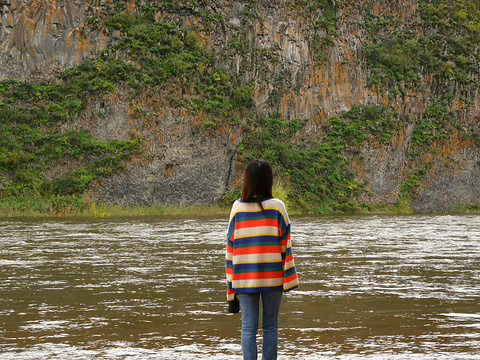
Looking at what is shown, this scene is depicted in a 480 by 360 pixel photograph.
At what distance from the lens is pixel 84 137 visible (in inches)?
1922

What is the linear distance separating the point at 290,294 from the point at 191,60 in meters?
45.3

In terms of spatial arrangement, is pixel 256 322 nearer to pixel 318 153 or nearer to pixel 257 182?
pixel 257 182

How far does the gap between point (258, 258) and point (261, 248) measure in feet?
0.27

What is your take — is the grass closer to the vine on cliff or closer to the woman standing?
the vine on cliff

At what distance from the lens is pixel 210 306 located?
30.6ft

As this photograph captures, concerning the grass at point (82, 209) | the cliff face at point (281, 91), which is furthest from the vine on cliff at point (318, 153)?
the grass at point (82, 209)

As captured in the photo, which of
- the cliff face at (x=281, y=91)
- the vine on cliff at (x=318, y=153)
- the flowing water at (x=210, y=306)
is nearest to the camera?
the flowing water at (x=210, y=306)

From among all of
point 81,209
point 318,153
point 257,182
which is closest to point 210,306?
point 257,182

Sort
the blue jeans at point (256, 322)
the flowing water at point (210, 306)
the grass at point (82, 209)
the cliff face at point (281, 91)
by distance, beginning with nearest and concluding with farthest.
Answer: the blue jeans at point (256, 322) < the flowing water at point (210, 306) < the grass at point (82, 209) < the cliff face at point (281, 91)

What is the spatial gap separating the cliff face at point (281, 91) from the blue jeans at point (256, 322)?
43726 mm

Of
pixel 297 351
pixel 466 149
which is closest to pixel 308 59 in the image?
pixel 466 149

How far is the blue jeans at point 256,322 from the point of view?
17.8 ft

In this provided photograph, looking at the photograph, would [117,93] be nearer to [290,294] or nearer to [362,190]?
[362,190]

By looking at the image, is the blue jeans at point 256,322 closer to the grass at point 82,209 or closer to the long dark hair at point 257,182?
the long dark hair at point 257,182
